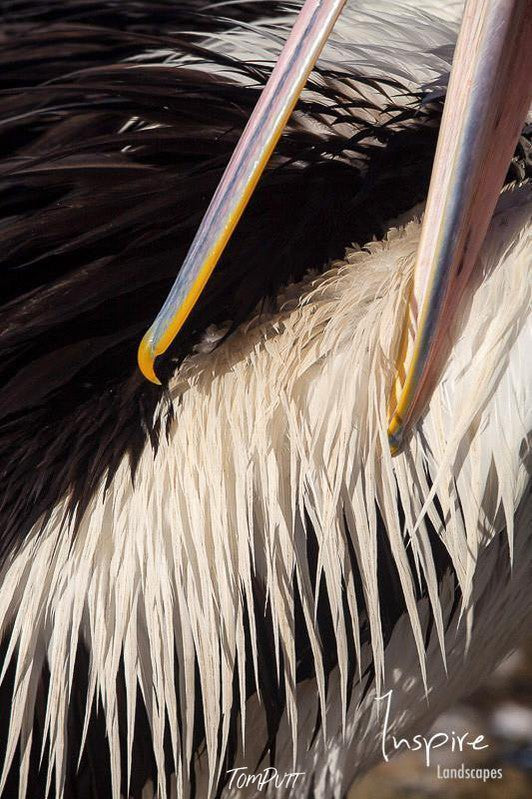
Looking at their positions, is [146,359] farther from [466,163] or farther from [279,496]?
[466,163]

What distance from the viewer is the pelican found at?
70 centimetres

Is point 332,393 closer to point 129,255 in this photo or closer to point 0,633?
point 129,255

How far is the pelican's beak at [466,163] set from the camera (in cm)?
61

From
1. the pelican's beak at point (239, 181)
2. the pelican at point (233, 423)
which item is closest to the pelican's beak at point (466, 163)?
the pelican at point (233, 423)

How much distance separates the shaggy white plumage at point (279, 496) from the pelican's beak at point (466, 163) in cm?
3

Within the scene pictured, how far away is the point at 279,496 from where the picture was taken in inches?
28.4

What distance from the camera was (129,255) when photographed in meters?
0.74

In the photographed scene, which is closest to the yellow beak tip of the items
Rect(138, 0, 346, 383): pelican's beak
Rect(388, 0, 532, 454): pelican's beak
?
Rect(138, 0, 346, 383): pelican's beak

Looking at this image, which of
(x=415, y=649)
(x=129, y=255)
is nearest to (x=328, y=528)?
(x=415, y=649)

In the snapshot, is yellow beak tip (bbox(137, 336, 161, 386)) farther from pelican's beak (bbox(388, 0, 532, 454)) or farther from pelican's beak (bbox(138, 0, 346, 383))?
pelican's beak (bbox(388, 0, 532, 454))

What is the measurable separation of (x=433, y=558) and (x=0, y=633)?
363 millimetres

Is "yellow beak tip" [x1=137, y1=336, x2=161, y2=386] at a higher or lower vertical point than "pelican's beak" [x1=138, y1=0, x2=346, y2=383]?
lower

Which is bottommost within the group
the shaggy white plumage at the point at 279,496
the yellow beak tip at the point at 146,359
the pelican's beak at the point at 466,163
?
the shaggy white plumage at the point at 279,496

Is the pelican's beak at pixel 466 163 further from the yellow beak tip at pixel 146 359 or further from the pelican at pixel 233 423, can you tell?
the yellow beak tip at pixel 146 359
